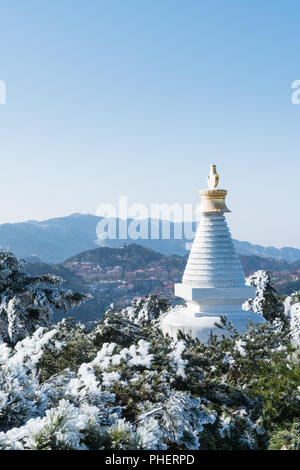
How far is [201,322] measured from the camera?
1891cm

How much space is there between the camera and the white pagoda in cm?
1912

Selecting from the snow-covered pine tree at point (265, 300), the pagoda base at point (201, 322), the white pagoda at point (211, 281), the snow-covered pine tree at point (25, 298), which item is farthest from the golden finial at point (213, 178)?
the snow-covered pine tree at point (265, 300)

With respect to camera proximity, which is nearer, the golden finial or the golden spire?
the golden spire

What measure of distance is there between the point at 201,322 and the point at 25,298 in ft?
20.8

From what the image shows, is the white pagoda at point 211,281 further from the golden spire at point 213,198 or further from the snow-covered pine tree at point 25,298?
the snow-covered pine tree at point 25,298

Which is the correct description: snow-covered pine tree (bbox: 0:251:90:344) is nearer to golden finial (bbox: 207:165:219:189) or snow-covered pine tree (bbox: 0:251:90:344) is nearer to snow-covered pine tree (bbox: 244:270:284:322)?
golden finial (bbox: 207:165:219:189)

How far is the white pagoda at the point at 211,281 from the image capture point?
62.7 ft

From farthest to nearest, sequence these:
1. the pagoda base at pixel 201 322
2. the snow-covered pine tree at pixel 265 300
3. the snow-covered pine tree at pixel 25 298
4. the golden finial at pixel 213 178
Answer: the snow-covered pine tree at pixel 265 300
the golden finial at pixel 213 178
the pagoda base at pixel 201 322
the snow-covered pine tree at pixel 25 298

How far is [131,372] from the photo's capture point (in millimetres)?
10383

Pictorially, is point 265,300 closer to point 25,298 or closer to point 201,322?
point 201,322

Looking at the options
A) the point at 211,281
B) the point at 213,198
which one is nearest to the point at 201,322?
the point at 211,281

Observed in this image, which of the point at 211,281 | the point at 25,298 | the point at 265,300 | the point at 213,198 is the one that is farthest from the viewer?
the point at 265,300

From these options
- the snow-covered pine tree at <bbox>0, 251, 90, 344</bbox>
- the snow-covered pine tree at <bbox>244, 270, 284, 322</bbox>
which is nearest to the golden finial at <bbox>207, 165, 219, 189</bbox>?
the snow-covered pine tree at <bbox>0, 251, 90, 344</bbox>

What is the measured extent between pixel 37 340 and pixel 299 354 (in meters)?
5.96
